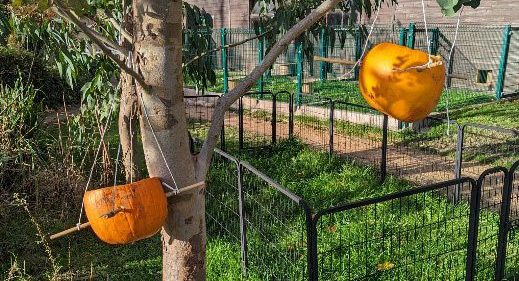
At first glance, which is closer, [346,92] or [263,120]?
[263,120]

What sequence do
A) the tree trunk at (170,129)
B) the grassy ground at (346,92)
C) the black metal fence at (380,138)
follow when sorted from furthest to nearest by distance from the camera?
the grassy ground at (346,92)
the black metal fence at (380,138)
the tree trunk at (170,129)

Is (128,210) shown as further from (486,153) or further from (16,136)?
(486,153)

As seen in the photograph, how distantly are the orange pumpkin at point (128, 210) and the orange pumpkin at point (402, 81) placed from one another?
0.84 metres

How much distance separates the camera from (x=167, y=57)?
1881mm

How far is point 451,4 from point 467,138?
736cm

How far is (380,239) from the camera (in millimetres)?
4238

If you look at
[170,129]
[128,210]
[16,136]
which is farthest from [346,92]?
[128,210]

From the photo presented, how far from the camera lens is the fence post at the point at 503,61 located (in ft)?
37.9

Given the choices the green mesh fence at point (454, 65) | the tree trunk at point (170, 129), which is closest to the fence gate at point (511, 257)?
the tree trunk at point (170, 129)

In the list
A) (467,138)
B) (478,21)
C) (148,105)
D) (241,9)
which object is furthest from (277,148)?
(241,9)

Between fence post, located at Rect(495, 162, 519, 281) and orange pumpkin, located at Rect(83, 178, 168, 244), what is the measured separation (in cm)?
240

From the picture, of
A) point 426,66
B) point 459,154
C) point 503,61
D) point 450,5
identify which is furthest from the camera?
point 503,61

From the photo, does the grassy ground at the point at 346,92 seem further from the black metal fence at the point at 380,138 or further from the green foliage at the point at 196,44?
the green foliage at the point at 196,44

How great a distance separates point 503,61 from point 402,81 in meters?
11.4
